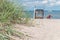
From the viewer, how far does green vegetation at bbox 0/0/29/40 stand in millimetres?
3017

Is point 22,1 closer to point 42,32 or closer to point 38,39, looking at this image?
point 42,32

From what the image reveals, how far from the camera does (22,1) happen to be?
4.14m

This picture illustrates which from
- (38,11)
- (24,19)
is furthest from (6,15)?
(38,11)

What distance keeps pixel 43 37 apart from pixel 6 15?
2.27 ft

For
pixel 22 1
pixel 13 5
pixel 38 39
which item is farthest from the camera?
pixel 22 1

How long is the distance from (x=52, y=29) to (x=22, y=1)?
34.0 inches

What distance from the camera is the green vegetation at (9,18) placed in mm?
3017

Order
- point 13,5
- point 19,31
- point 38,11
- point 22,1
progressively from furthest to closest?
point 38,11
point 22,1
point 13,5
point 19,31

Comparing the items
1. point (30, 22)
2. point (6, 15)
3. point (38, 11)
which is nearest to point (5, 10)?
point (6, 15)

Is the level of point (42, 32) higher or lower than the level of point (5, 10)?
lower

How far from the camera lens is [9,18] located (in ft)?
11.7

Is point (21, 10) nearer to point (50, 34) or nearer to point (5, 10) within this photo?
point (5, 10)

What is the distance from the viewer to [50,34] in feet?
10.9

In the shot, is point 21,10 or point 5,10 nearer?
point 5,10
